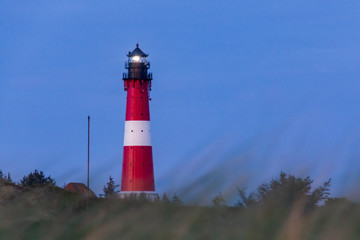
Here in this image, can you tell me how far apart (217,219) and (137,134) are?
1848 inches

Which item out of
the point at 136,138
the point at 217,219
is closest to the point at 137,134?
the point at 136,138

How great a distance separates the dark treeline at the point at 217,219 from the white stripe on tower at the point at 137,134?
1810 inches

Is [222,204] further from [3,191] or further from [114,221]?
[3,191]

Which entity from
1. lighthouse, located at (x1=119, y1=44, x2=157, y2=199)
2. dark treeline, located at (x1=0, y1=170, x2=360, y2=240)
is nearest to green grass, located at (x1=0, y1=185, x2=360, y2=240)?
dark treeline, located at (x1=0, y1=170, x2=360, y2=240)

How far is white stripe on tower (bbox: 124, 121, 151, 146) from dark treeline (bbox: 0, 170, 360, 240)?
45983 millimetres

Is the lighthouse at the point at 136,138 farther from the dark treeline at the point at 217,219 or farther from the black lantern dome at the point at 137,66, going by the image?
the dark treeline at the point at 217,219

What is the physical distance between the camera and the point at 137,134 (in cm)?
5250

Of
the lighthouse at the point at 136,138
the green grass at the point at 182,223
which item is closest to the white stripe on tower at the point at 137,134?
the lighthouse at the point at 136,138

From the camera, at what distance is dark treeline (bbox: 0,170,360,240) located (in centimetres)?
538

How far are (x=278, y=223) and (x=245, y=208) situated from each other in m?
0.27

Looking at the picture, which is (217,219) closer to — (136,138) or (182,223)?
(182,223)

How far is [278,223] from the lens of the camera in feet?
18.2

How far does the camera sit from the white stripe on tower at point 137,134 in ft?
172

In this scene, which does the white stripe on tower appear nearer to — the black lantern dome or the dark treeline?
the black lantern dome
